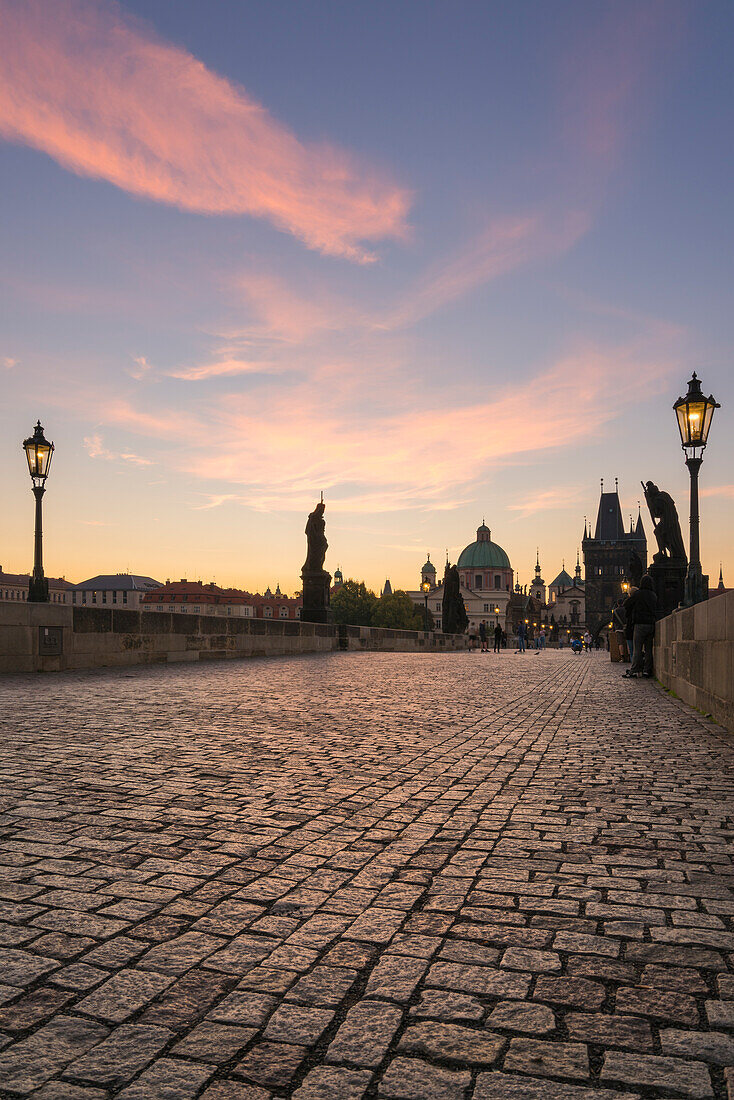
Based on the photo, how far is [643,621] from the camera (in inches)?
564

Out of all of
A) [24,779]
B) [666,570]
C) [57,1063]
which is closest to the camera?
[57,1063]

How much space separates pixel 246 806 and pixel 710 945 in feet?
7.73

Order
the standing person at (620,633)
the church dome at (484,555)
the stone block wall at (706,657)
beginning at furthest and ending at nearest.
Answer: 1. the church dome at (484,555)
2. the standing person at (620,633)
3. the stone block wall at (706,657)

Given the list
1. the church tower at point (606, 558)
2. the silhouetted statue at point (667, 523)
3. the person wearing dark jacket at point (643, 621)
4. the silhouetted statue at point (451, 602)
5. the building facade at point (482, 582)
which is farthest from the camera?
the building facade at point (482, 582)

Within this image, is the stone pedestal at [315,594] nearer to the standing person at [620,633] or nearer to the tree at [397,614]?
the standing person at [620,633]

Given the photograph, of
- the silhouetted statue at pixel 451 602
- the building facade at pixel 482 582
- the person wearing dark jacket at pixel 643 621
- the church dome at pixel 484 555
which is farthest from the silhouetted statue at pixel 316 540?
the church dome at pixel 484 555

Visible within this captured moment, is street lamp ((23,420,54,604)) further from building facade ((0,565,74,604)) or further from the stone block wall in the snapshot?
building facade ((0,565,74,604))

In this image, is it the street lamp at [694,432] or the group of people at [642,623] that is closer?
the street lamp at [694,432]

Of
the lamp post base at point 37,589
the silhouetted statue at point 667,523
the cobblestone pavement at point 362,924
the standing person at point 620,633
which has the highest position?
the silhouetted statue at point 667,523

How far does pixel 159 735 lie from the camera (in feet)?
21.1

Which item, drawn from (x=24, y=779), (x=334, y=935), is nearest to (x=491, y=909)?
(x=334, y=935)

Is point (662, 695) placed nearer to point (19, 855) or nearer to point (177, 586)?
point (19, 855)

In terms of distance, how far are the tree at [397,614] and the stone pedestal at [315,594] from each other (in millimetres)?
99081

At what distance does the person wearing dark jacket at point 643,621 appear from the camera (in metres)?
13.9
